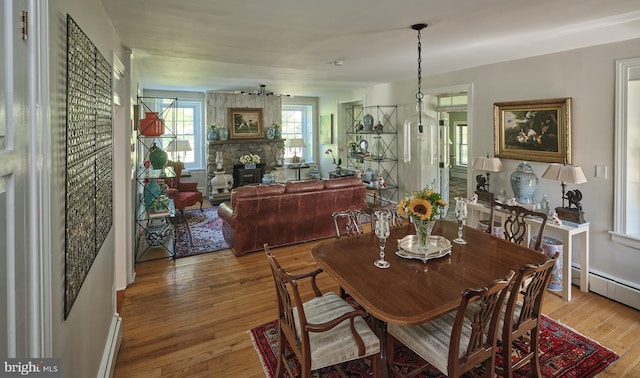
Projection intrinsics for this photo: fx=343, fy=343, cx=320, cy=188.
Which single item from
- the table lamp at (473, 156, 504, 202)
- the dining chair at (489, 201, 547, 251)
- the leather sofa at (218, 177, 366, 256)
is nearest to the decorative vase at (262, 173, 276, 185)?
the leather sofa at (218, 177, 366, 256)

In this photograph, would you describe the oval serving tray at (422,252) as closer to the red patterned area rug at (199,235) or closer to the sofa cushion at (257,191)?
the sofa cushion at (257,191)

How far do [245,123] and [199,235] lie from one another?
3.93m

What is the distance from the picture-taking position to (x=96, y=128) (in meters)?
2.01

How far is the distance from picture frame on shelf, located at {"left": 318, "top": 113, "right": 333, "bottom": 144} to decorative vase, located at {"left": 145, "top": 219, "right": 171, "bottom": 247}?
196 inches

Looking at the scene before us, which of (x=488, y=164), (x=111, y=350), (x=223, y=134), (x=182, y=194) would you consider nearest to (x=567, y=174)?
(x=488, y=164)

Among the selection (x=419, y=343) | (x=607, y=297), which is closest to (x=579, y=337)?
(x=607, y=297)

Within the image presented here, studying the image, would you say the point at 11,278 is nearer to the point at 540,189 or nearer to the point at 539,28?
the point at 539,28

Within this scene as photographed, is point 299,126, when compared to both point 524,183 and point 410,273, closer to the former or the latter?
point 524,183

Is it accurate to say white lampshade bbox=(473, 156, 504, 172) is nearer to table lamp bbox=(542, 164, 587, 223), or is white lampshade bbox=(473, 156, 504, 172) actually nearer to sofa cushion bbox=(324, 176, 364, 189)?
table lamp bbox=(542, 164, 587, 223)

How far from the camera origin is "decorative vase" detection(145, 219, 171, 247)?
5.06 meters

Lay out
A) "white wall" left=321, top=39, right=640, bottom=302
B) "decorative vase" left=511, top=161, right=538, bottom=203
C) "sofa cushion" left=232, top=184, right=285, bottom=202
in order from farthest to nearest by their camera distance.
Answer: "sofa cushion" left=232, top=184, right=285, bottom=202
"decorative vase" left=511, top=161, right=538, bottom=203
"white wall" left=321, top=39, right=640, bottom=302

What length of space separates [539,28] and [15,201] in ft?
12.0

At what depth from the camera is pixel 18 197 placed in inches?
37.0

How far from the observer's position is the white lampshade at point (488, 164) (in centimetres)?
432
